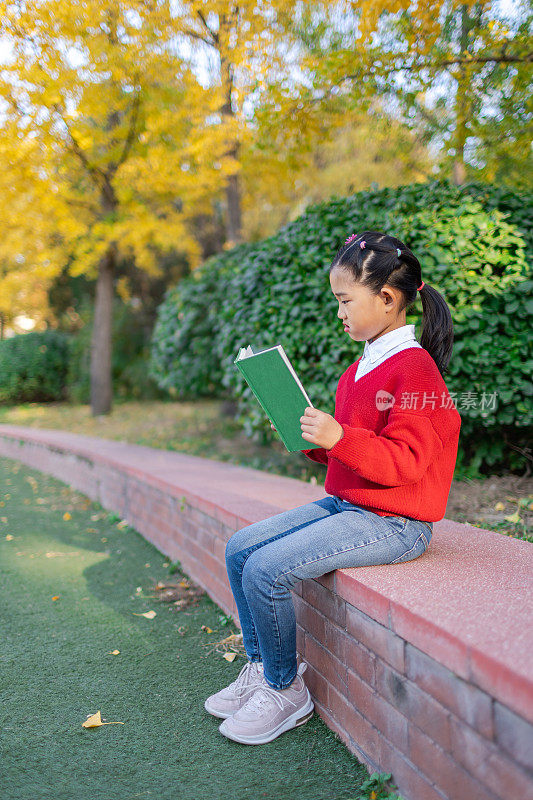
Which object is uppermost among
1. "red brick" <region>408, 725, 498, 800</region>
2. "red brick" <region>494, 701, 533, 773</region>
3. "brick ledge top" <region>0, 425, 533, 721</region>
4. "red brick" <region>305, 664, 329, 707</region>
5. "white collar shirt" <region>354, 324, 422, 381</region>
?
"white collar shirt" <region>354, 324, 422, 381</region>

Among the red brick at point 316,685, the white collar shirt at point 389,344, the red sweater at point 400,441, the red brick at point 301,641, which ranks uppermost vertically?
the white collar shirt at point 389,344

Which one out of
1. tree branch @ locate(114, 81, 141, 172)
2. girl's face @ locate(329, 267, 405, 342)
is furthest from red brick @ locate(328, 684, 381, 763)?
tree branch @ locate(114, 81, 141, 172)

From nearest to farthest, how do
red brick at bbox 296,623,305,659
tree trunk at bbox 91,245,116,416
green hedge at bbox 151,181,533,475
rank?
red brick at bbox 296,623,305,659
green hedge at bbox 151,181,533,475
tree trunk at bbox 91,245,116,416

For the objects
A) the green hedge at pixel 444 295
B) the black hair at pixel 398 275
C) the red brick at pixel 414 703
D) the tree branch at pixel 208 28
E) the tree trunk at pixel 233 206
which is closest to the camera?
the red brick at pixel 414 703

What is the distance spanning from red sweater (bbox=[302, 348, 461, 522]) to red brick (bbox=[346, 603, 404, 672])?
1.17 feet

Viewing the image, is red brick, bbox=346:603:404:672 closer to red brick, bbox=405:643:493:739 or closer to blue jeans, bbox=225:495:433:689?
red brick, bbox=405:643:493:739

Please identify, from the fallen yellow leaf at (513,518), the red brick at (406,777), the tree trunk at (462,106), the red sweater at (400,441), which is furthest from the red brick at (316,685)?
the tree trunk at (462,106)

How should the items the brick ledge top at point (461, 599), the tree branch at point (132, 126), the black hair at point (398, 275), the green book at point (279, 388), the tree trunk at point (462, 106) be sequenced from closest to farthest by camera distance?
the brick ledge top at point (461, 599)
the green book at point (279, 388)
the black hair at point (398, 275)
the tree trunk at point (462, 106)
the tree branch at point (132, 126)

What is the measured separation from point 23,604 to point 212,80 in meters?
7.32

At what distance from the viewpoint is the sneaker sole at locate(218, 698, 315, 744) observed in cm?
212

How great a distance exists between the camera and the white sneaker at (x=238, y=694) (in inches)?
90.1

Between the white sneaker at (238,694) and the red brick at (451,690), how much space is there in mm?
786

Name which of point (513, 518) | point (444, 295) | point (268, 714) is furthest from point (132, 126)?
point (268, 714)

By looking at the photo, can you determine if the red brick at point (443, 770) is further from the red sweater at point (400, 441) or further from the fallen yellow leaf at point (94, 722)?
the fallen yellow leaf at point (94, 722)
